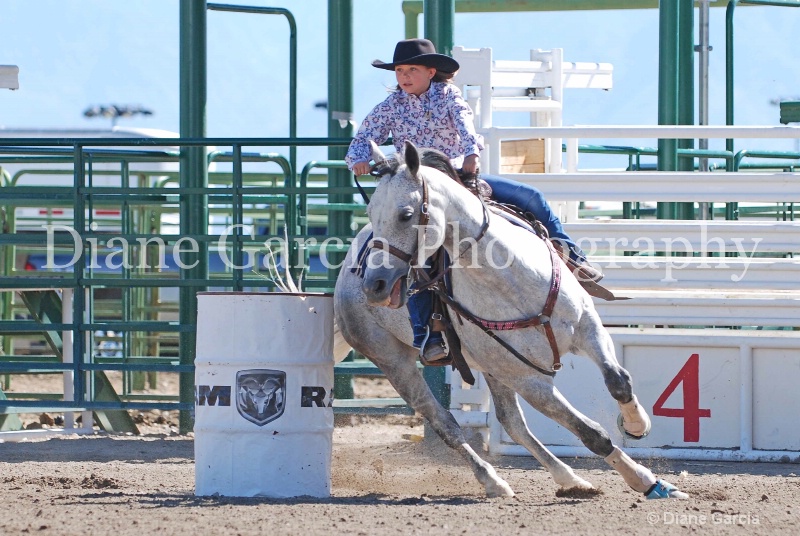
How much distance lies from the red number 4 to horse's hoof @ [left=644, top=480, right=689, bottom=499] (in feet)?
6.77

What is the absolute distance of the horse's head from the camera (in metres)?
4.54

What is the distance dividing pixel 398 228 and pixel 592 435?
147 cm

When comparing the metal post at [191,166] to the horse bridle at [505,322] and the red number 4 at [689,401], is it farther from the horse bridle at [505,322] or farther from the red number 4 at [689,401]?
the horse bridle at [505,322]

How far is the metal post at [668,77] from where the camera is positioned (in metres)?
8.63

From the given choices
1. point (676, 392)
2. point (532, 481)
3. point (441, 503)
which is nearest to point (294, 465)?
point (441, 503)

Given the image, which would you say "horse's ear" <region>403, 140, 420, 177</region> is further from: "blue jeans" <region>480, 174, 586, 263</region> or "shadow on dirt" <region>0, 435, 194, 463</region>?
"shadow on dirt" <region>0, 435, 194, 463</region>

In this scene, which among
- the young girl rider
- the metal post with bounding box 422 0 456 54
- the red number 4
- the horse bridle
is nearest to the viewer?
the horse bridle

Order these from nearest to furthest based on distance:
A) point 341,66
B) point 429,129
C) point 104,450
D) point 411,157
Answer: point 411,157
point 429,129
point 104,450
point 341,66

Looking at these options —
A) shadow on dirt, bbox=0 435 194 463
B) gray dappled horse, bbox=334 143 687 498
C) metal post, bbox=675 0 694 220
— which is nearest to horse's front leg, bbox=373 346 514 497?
gray dappled horse, bbox=334 143 687 498

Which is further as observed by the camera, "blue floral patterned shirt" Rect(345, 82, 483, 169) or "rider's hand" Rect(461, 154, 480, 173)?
"blue floral patterned shirt" Rect(345, 82, 483, 169)

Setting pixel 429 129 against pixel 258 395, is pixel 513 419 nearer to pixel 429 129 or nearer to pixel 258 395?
pixel 258 395

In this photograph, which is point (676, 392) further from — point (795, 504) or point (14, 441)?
point (14, 441)

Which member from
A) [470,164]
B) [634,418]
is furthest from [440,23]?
[634,418]

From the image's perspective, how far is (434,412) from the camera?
595 centimetres
